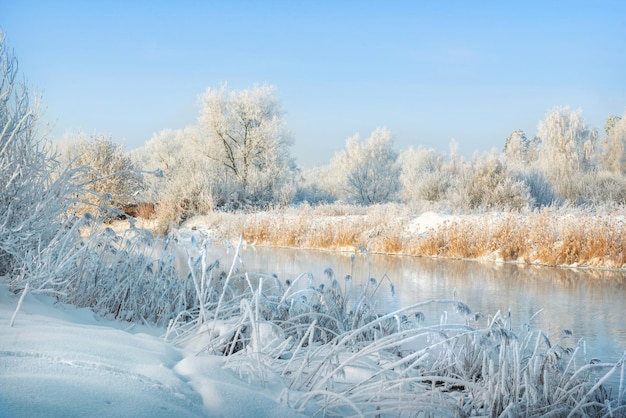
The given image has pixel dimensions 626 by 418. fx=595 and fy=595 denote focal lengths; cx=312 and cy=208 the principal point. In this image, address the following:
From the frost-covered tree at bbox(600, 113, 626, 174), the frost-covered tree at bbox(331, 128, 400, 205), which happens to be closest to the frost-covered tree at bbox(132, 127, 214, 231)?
the frost-covered tree at bbox(331, 128, 400, 205)

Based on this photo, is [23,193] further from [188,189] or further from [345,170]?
[345,170]

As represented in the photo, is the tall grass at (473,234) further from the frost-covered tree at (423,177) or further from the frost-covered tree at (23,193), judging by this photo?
the frost-covered tree at (23,193)

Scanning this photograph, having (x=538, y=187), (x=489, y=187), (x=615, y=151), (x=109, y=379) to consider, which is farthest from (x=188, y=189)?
(x=615, y=151)

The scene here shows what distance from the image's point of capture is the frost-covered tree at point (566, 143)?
3117 centimetres

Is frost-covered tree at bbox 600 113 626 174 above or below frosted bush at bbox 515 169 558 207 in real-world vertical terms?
above

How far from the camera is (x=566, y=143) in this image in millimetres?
31875

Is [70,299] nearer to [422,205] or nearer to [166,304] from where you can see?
[166,304]

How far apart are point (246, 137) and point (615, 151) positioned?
19641 millimetres

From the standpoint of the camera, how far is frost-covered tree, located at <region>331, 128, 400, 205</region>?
29875mm

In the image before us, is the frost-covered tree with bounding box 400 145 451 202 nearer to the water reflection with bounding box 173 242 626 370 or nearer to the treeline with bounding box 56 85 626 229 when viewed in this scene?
the treeline with bounding box 56 85 626 229

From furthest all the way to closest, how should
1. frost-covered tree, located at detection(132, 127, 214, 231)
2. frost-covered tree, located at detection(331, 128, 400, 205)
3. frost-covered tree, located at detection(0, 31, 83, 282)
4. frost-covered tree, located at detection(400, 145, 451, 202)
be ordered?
1. frost-covered tree, located at detection(331, 128, 400, 205)
2. frost-covered tree, located at detection(400, 145, 451, 202)
3. frost-covered tree, located at detection(132, 127, 214, 231)
4. frost-covered tree, located at detection(0, 31, 83, 282)

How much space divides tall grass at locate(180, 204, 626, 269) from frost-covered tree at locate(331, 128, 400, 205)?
38.1ft

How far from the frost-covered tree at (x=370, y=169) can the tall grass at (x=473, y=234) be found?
11.6 meters

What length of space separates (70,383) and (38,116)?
2812mm
